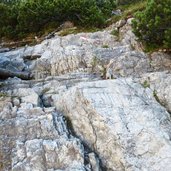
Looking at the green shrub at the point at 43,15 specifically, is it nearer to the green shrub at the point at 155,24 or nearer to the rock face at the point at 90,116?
the green shrub at the point at 155,24

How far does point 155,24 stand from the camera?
61.6 ft

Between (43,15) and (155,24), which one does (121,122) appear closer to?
(155,24)

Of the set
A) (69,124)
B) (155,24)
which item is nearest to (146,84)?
(155,24)

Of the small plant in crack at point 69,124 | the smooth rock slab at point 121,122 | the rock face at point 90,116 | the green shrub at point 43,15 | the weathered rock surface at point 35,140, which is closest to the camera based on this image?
the weathered rock surface at point 35,140

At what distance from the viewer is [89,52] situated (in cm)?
2097

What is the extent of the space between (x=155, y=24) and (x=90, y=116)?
7007 mm

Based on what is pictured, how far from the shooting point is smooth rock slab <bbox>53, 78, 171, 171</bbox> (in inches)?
506

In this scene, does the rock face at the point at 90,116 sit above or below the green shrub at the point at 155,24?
below

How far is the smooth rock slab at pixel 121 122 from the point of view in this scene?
42.1ft

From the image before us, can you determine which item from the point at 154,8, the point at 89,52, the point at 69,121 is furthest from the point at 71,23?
the point at 69,121

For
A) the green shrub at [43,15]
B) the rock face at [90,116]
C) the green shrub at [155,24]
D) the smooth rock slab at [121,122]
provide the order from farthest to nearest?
the green shrub at [43,15] → the green shrub at [155,24] → the smooth rock slab at [121,122] → the rock face at [90,116]

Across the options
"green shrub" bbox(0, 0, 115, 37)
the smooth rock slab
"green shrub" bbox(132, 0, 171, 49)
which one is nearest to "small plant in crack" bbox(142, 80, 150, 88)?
the smooth rock slab

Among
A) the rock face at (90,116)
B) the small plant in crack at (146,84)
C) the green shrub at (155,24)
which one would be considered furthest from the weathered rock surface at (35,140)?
the green shrub at (155,24)

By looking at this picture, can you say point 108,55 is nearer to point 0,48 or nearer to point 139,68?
point 139,68
